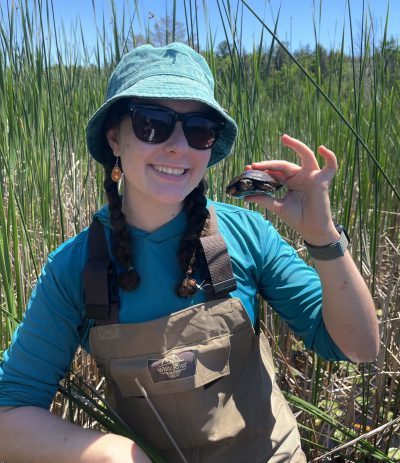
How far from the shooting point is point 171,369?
991 millimetres

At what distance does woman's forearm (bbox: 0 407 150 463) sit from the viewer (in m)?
0.88

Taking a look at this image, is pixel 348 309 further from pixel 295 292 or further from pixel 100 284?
pixel 100 284

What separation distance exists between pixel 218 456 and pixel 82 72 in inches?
74.9

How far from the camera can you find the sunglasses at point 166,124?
3.20 feet

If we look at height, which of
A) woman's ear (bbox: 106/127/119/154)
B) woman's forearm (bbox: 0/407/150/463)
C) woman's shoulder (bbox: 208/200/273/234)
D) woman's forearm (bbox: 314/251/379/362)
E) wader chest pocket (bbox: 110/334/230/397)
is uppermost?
woman's ear (bbox: 106/127/119/154)

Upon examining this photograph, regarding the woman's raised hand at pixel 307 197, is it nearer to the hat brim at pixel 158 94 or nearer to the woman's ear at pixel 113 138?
the hat brim at pixel 158 94

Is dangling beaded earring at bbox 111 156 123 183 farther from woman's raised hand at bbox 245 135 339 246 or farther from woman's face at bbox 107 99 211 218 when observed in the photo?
woman's raised hand at bbox 245 135 339 246

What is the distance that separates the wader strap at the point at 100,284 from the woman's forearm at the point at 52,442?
203 millimetres

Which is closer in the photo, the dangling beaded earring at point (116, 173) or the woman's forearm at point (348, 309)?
the woman's forearm at point (348, 309)

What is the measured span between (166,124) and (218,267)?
30 centimetres

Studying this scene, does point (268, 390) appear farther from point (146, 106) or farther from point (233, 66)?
point (233, 66)

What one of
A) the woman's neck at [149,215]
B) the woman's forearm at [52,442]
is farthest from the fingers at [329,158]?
the woman's forearm at [52,442]

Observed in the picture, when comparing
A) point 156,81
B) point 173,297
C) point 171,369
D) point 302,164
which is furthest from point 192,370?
point 156,81

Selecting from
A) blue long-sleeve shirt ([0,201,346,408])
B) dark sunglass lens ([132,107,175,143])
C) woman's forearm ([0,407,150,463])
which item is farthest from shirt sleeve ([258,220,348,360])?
woman's forearm ([0,407,150,463])
